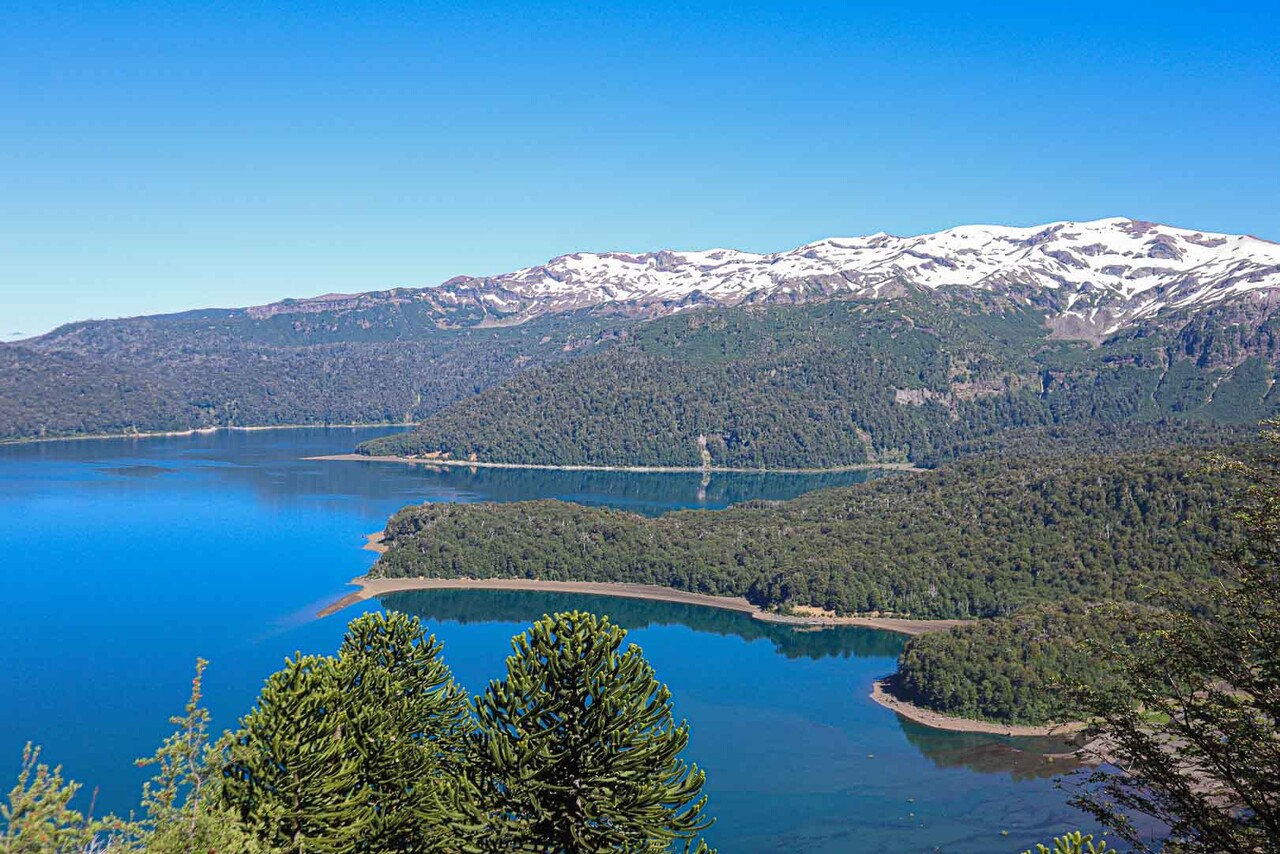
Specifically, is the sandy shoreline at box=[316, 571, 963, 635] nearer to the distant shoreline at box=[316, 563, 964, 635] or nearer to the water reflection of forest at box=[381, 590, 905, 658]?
the distant shoreline at box=[316, 563, 964, 635]

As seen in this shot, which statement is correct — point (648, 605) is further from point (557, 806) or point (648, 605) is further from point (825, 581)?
point (557, 806)

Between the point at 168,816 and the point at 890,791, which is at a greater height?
the point at 168,816

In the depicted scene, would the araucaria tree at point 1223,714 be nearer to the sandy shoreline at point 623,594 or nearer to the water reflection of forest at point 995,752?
the water reflection of forest at point 995,752

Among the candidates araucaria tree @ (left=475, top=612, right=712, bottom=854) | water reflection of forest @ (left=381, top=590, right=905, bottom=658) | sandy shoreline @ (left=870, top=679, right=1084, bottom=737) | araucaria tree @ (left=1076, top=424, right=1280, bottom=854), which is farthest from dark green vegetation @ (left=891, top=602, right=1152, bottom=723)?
araucaria tree @ (left=1076, top=424, right=1280, bottom=854)

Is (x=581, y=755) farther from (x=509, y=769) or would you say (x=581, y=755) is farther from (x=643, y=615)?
(x=643, y=615)

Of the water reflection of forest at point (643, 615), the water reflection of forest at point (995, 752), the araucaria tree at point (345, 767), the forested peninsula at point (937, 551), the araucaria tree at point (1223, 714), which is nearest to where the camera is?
the araucaria tree at point (1223, 714)

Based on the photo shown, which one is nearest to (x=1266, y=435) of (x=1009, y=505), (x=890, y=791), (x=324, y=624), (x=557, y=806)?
(x=557, y=806)

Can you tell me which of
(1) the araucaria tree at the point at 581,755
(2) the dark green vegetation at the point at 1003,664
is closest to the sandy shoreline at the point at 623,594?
(2) the dark green vegetation at the point at 1003,664
